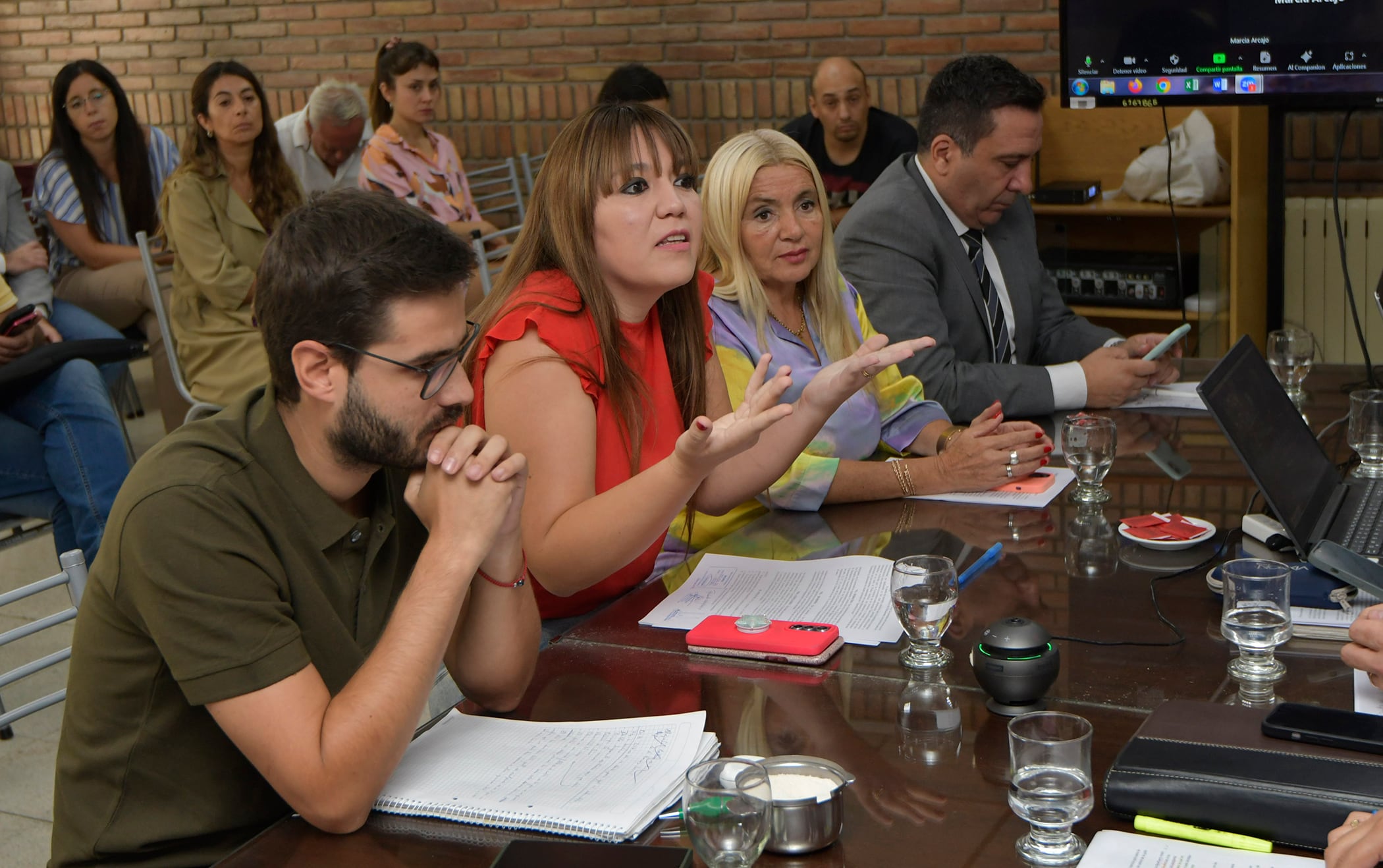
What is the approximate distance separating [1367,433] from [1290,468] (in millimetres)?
376

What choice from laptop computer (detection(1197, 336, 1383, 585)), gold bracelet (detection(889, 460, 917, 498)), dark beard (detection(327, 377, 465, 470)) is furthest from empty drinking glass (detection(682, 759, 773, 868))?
gold bracelet (detection(889, 460, 917, 498))

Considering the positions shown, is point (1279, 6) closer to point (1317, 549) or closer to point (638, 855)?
point (1317, 549)

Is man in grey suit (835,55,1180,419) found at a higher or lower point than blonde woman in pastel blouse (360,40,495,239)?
lower

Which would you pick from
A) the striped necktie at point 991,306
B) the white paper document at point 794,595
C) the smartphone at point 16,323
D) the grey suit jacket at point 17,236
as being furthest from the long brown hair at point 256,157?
the white paper document at point 794,595

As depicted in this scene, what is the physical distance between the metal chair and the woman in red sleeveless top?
245 cm

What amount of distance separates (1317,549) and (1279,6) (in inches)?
85.8

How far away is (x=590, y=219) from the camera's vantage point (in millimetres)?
1880

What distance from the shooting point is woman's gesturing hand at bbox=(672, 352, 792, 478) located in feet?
5.20

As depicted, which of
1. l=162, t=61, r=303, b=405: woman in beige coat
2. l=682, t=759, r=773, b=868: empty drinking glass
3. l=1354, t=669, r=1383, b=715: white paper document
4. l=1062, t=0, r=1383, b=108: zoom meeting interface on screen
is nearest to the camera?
l=682, t=759, r=773, b=868: empty drinking glass

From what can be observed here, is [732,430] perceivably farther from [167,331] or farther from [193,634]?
[167,331]

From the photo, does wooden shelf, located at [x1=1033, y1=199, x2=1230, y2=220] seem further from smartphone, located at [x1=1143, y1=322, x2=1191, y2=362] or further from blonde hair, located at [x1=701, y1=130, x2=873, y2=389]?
blonde hair, located at [x1=701, y1=130, x2=873, y2=389]

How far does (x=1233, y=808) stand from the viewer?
107 cm

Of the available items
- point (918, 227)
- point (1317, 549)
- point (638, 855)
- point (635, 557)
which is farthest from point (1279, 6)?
point (638, 855)

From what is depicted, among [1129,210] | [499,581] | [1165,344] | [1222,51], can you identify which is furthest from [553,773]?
[1129,210]
